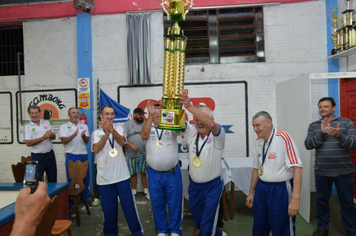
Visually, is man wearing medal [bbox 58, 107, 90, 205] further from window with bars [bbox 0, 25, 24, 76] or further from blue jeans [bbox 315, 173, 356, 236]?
blue jeans [bbox 315, 173, 356, 236]

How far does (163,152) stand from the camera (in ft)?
10.7

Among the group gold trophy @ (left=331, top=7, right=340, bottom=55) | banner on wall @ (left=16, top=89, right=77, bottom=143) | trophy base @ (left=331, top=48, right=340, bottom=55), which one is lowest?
banner on wall @ (left=16, top=89, right=77, bottom=143)

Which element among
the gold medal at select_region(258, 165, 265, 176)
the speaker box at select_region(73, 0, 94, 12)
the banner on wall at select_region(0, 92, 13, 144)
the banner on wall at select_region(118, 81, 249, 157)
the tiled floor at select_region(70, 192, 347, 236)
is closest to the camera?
the gold medal at select_region(258, 165, 265, 176)

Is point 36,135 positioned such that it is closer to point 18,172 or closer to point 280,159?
point 18,172

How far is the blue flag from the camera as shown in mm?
5430

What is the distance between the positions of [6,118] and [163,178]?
4368 millimetres

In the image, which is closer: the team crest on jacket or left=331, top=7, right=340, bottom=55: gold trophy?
the team crest on jacket

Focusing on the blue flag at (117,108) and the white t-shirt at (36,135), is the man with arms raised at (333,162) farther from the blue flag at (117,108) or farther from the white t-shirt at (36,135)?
the white t-shirt at (36,135)

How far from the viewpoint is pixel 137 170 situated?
5008mm

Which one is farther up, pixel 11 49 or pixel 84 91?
pixel 11 49

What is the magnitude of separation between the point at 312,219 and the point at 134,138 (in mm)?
3128

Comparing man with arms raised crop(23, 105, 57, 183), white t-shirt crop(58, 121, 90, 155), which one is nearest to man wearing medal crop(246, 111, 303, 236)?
white t-shirt crop(58, 121, 90, 155)

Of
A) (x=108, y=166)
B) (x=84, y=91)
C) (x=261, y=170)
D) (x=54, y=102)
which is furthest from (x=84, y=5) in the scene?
(x=261, y=170)

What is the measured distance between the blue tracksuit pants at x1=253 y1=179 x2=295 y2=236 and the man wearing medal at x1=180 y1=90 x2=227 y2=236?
51 centimetres
